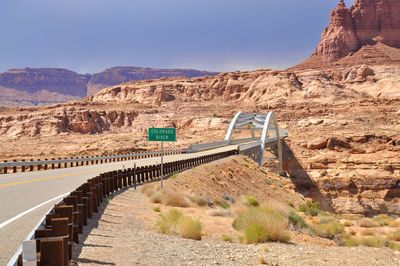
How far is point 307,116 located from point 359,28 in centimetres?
9653

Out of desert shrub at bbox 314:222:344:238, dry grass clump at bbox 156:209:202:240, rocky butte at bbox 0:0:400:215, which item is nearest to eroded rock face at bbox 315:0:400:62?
rocky butte at bbox 0:0:400:215

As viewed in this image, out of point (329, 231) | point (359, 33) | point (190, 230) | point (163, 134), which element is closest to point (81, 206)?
point (190, 230)

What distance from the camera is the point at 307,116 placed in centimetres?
8594

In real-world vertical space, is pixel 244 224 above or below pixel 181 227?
below

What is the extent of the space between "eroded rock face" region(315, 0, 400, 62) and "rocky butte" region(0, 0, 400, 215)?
1.34 ft

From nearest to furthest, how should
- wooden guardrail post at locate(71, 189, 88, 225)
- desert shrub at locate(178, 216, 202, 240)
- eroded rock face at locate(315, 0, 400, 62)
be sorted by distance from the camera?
wooden guardrail post at locate(71, 189, 88, 225) < desert shrub at locate(178, 216, 202, 240) < eroded rock face at locate(315, 0, 400, 62)

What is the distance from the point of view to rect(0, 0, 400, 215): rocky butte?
50.9 m

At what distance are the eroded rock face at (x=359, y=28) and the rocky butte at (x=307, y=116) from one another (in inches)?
16.1

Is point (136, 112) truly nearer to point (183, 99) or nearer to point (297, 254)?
point (183, 99)

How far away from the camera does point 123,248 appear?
7344 mm

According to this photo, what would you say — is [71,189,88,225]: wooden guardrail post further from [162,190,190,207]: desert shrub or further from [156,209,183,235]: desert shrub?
[162,190,190,207]: desert shrub

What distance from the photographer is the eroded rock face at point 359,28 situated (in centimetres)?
15550

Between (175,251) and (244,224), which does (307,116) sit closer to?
(244,224)

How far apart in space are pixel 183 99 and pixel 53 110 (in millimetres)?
36616
